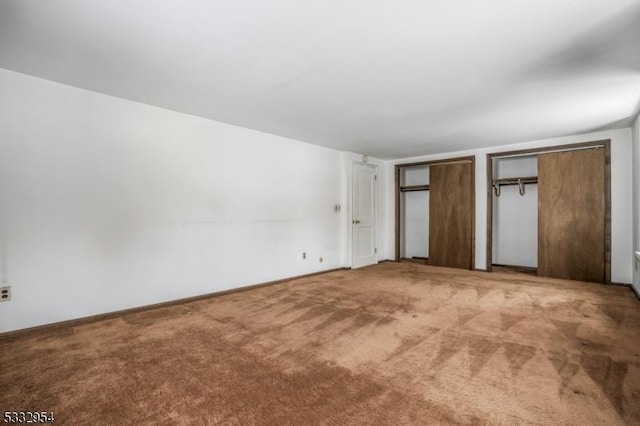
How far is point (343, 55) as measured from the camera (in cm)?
247

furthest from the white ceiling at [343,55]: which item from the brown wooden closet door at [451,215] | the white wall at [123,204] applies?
the brown wooden closet door at [451,215]

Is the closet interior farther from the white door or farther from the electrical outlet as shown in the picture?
the electrical outlet

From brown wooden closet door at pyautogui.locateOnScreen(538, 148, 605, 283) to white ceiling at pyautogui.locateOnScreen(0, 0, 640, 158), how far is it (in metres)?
1.22

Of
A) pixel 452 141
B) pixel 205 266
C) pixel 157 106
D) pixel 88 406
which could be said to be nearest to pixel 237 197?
pixel 205 266

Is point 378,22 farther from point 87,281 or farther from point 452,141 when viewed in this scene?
point 452,141

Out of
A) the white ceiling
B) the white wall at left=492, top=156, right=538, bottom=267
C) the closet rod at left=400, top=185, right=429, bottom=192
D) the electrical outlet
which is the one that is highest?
the white ceiling

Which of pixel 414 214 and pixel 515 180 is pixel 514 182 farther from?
pixel 414 214

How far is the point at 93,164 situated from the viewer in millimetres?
3213

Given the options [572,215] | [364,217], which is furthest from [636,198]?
[364,217]

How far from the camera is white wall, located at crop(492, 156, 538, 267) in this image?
20.0 ft

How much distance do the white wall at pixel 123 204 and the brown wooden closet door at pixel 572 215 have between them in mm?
4363

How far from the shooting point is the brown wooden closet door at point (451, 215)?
6.14 meters

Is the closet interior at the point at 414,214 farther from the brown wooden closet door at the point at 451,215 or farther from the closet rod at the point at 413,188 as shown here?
the brown wooden closet door at the point at 451,215

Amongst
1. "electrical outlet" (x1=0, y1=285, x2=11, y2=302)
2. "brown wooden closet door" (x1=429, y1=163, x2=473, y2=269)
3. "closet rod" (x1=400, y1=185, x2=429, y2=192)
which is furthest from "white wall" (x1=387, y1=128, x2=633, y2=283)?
"electrical outlet" (x1=0, y1=285, x2=11, y2=302)
